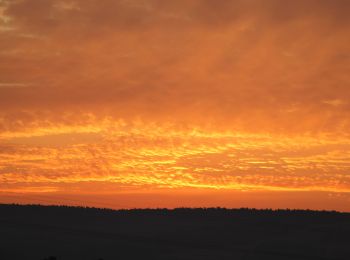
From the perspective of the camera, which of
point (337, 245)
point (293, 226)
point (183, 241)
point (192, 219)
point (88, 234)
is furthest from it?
point (192, 219)

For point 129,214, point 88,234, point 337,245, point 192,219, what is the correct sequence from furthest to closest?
point 129,214 < point 192,219 < point 88,234 < point 337,245

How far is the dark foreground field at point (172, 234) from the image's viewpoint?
218 feet

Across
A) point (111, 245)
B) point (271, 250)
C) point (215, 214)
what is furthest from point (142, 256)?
point (215, 214)

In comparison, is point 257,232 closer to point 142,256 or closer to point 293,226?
point 293,226

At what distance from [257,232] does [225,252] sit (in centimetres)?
2240

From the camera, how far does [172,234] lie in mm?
91875

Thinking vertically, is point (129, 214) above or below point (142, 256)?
above

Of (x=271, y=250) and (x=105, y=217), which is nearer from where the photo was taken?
(x=271, y=250)

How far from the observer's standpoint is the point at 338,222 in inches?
3861

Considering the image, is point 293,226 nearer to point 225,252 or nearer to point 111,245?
point 225,252

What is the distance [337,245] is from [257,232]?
1714cm

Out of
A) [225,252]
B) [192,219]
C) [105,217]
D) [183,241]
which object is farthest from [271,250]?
[105,217]

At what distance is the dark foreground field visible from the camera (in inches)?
2621

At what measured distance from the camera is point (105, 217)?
395 ft
